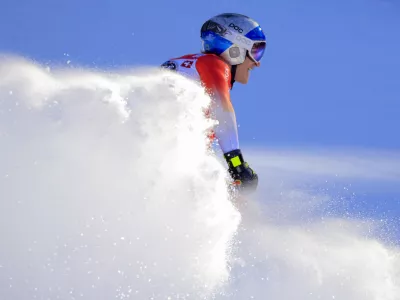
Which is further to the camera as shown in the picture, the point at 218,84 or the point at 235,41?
the point at 235,41

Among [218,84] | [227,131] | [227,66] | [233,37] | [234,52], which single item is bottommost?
[227,131]

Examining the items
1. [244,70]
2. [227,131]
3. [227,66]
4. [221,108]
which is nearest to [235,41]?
[244,70]

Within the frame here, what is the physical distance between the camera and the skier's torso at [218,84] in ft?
19.6

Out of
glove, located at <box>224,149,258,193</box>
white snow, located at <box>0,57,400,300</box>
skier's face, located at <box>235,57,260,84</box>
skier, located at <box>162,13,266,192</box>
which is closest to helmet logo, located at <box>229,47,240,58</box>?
skier, located at <box>162,13,266,192</box>

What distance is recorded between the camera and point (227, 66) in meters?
6.37

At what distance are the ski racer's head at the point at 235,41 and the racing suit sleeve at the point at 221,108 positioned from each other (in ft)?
1.81

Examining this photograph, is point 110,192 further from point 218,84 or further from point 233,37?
point 233,37

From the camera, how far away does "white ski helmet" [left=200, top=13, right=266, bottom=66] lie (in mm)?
6660

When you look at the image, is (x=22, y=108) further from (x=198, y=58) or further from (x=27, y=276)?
(x=198, y=58)

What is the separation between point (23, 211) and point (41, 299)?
0.67 m

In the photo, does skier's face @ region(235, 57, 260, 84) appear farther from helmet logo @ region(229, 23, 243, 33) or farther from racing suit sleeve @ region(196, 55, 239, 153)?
racing suit sleeve @ region(196, 55, 239, 153)

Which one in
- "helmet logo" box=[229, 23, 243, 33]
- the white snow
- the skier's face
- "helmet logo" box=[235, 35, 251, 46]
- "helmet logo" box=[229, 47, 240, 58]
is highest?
"helmet logo" box=[229, 23, 243, 33]

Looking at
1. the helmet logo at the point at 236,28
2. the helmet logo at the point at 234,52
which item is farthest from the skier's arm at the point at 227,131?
the helmet logo at the point at 236,28

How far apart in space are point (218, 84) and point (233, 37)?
0.75 metres
